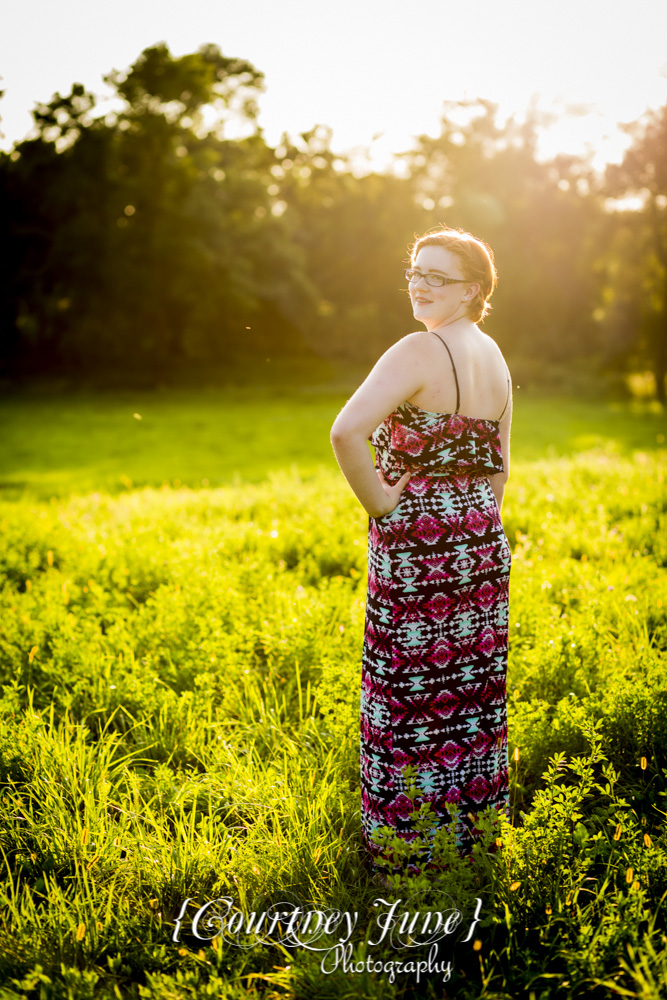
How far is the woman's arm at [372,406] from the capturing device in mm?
2867

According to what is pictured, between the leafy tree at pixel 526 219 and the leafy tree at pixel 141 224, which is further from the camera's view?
the leafy tree at pixel 526 219

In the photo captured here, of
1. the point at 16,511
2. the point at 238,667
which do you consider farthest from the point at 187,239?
the point at 238,667

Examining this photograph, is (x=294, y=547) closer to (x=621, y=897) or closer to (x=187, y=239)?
(x=621, y=897)

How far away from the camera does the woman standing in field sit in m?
3.07

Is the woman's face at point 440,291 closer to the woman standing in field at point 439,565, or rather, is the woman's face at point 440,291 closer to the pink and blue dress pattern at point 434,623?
the woman standing in field at point 439,565

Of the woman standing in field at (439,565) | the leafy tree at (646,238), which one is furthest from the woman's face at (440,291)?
the leafy tree at (646,238)

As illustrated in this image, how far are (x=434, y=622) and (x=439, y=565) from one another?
226 millimetres

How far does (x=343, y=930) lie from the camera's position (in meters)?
2.90

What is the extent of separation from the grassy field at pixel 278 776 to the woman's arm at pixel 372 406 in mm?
1452

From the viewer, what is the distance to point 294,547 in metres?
7.08

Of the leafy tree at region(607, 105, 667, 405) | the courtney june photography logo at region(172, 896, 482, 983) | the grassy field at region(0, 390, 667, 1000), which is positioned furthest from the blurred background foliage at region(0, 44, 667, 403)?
the courtney june photography logo at region(172, 896, 482, 983)

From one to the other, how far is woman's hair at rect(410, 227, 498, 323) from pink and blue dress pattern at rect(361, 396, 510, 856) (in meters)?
0.50

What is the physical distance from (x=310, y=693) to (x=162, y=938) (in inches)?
67.3

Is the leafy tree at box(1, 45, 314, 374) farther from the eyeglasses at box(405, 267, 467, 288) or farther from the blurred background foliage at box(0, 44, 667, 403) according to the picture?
the eyeglasses at box(405, 267, 467, 288)
